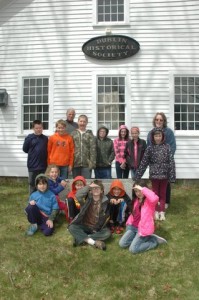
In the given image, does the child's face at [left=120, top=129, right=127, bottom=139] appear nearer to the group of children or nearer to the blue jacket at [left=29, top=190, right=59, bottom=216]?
the group of children

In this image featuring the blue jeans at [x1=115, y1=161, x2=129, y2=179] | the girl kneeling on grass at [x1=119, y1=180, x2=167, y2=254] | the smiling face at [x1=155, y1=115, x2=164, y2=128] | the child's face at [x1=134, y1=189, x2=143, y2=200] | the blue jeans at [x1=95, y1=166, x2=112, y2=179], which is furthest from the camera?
the blue jeans at [x1=115, y1=161, x2=129, y2=179]

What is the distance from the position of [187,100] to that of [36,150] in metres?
5.54

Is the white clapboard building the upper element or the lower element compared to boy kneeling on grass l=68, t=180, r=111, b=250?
upper

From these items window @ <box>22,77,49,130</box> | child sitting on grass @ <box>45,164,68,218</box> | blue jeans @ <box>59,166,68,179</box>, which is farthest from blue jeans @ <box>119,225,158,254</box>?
window @ <box>22,77,49,130</box>

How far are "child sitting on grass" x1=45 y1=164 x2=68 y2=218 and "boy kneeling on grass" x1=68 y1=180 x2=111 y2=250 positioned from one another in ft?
2.53

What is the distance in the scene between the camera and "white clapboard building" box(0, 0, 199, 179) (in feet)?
37.7

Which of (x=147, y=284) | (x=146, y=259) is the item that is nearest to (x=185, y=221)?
(x=146, y=259)

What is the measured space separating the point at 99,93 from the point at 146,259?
6.83 metres

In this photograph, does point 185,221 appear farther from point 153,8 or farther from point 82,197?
point 153,8

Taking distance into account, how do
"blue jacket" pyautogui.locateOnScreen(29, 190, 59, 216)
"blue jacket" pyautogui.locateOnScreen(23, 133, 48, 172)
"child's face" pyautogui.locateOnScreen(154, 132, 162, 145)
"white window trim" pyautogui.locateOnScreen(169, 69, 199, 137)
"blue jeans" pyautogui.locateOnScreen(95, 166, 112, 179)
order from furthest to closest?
"white window trim" pyautogui.locateOnScreen(169, 69, 199, 137), "blue jeans" pyautogui.locateOnScreen(95, 166, 112, 179), "blue jacket" pyautogui.locateOnScreen(23, 133, 48, 172), "child's face" pyautogui.locateOnScreen(154, 132, 162, 145), "blue jacket" pyautogui.locateOnScreen(29, 190, 59, 216)

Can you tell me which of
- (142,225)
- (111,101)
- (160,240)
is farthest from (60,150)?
(111,101)

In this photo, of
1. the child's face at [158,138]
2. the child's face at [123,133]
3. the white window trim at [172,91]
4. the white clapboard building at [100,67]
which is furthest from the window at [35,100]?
the child's face at [158,138]

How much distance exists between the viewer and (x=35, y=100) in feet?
40.0

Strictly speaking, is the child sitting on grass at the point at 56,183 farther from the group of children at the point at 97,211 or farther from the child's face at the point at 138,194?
the child's face at the point at 138,194
